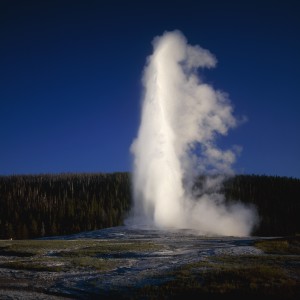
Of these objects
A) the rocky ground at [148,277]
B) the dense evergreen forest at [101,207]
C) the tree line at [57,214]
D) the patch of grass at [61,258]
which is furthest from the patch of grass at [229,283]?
the tree line at [57,214]

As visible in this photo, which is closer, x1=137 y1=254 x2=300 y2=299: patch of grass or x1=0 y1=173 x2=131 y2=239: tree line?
x1=137 y1=254 x2=300 y2=299: patch of grass

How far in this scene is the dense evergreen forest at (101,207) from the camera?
324 ft

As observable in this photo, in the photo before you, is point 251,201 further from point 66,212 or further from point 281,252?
point 281,252

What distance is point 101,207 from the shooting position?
111m

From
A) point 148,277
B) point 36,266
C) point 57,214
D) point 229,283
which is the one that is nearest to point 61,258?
point 36,266

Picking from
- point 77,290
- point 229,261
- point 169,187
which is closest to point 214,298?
point 77,290

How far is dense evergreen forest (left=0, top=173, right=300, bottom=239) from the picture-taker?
9869 centimetres

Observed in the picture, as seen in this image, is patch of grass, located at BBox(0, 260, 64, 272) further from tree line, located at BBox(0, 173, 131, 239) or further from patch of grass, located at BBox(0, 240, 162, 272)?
tree line, located at BBox(0, 173, 131, 239)

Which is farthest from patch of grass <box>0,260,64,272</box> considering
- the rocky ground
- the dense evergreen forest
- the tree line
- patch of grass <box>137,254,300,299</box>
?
the dense evergreen forest

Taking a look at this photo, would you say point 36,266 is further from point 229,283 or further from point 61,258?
point 229,283

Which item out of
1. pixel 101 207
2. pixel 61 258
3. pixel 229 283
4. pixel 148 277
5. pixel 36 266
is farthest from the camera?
pixel 101 207

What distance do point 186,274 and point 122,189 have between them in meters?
120

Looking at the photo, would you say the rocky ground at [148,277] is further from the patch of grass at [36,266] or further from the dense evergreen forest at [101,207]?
the dense evergreen forest at [101,207]

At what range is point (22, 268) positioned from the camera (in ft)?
97.5
